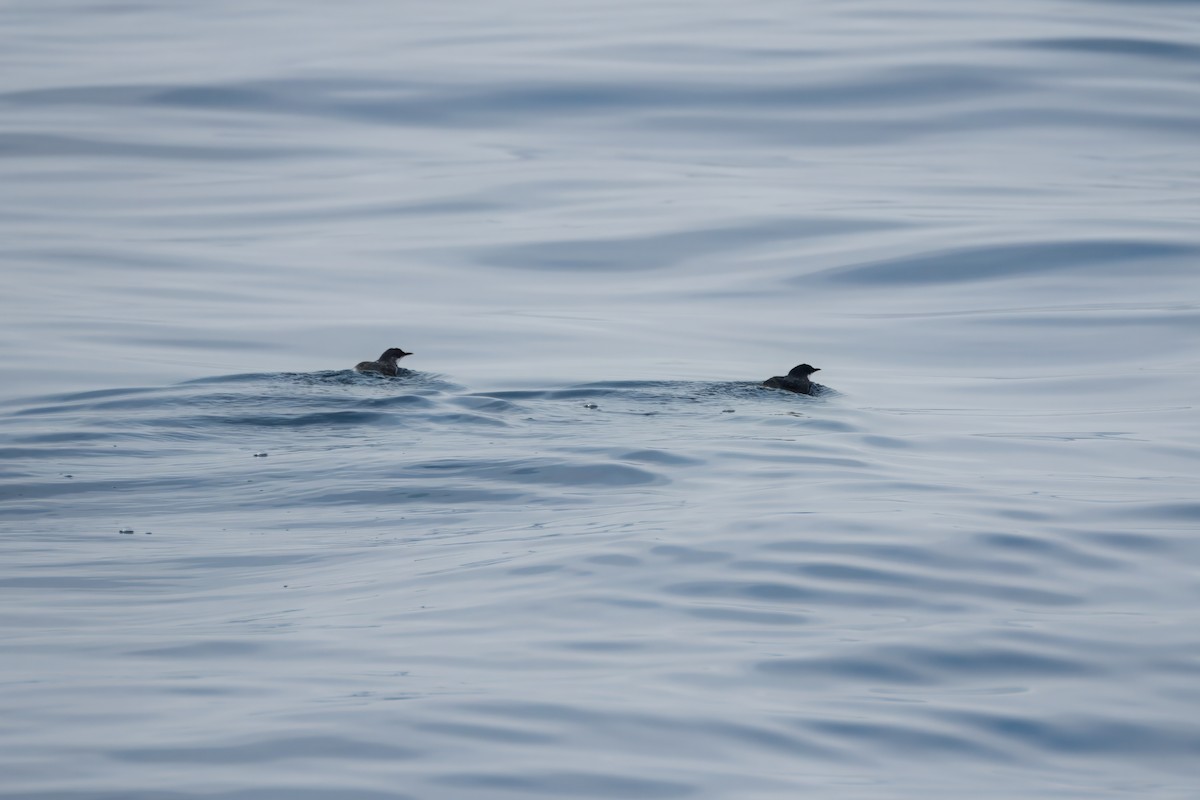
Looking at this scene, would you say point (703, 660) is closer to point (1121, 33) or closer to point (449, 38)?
point (1121, 33)

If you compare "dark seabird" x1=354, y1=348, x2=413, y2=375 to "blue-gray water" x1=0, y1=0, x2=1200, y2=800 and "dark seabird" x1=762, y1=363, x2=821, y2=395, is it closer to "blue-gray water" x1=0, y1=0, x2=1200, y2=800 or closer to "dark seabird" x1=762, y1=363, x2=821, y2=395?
"blue-gray water" x1=0, y1=0, x2=1200, y2=800

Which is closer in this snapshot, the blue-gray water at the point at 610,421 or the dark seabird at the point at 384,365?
the blue-gray water at the point at 610,421

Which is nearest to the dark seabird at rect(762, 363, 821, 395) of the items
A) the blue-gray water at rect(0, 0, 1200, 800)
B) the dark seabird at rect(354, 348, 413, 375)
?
the blue-gray water at rect(0, 0, 1200, 800)

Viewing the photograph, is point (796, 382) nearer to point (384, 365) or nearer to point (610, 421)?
point (610, 421)

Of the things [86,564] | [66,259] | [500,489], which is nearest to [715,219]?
[66,259]

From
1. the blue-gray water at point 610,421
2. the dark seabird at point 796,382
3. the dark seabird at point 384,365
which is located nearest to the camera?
the blue-gray water at point 610,421

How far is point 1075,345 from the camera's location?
1464 cm

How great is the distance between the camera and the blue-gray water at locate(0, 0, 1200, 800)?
5.39m

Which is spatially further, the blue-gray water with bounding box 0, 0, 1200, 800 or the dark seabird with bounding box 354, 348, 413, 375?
the dark seabird with bounding box 354, 348, 413, 375

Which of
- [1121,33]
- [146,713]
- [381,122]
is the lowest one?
[146,713]

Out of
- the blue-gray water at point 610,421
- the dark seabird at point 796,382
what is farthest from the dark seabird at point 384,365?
the dark seabird at point 796,382

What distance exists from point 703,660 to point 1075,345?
9.68 metres

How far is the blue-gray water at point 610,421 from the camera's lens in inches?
212

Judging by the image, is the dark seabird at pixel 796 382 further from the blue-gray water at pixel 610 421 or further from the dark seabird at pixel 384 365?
the dark seabird at pixel 384 365
